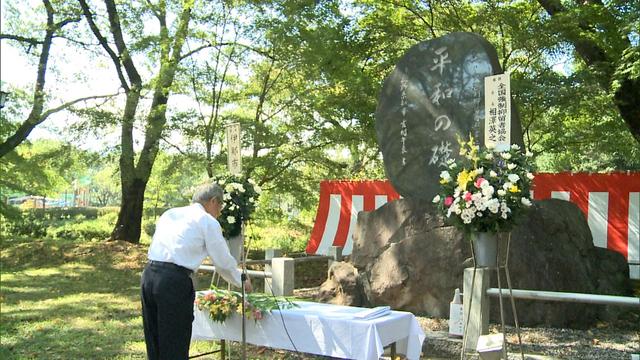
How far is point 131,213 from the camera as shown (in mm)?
14844

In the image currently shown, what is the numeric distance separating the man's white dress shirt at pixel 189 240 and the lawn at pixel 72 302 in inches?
91.4

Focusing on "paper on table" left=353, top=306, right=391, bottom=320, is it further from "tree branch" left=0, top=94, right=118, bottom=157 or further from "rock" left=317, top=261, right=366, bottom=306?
"tree branch" left=0, top=94, right=118, bottom=157

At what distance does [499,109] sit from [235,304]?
8.79 feet

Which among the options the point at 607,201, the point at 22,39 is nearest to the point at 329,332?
the point at 607,201

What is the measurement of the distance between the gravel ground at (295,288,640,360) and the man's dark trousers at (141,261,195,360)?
9.15ft

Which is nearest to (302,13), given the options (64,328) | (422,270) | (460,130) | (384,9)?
(384,9)

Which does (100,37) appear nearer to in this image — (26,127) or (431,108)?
(26,127)

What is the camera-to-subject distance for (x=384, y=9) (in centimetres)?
1128

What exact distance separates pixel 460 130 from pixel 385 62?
177 inches

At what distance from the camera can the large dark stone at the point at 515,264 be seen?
6633 mm

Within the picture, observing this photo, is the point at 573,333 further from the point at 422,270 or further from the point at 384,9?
the point at 384,9

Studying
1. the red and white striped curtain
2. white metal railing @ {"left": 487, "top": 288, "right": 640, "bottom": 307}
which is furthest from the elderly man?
the red and white striped curtain

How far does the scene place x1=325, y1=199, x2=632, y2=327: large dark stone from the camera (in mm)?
6633

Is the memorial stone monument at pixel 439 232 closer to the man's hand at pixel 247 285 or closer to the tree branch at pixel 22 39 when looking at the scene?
the man's hand at pixel 247 285
